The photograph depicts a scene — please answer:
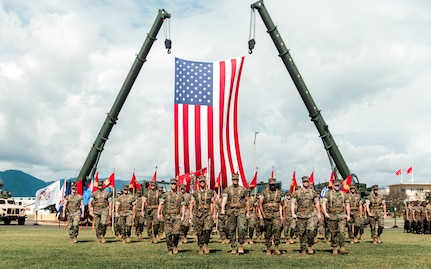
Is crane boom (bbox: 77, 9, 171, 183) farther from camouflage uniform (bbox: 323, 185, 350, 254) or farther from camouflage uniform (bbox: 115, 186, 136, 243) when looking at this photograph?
camouflage uniform (bbox: 323, 185, 350, 254)

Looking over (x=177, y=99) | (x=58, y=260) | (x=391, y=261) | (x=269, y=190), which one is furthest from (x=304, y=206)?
(x=177, y=99)

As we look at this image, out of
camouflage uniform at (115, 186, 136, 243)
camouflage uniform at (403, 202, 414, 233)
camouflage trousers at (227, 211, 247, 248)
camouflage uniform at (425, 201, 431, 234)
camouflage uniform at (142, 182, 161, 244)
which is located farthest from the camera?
camouflage uniform at (403, 202, 414, 233)

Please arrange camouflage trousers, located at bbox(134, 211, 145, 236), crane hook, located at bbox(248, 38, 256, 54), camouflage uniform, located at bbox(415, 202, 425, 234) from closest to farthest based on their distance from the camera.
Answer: camouflage trousers, located at bbox(134, 211, 145, 236) < camouflage uniform, located at bbox(415, 202, 425, 234) < crane hook, located at bbox(248, 38, 256, 54)

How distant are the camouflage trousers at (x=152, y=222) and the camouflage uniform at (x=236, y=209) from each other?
489 cm

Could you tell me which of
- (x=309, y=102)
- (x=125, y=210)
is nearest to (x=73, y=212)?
(x=125, y=210)

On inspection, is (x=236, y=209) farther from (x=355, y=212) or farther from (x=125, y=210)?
(x=355, y=212)

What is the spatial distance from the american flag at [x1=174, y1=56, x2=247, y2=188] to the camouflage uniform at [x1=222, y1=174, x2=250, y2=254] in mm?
10613

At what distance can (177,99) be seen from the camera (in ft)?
91.6

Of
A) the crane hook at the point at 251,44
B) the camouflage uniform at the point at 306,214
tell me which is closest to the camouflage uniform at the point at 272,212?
the camouflage uniform at the point at 306,214

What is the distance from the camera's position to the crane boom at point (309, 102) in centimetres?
3831

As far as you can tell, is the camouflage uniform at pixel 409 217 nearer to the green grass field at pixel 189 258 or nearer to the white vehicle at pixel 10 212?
the green grass field at pixel 189 258

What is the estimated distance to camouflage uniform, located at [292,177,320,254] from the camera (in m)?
15.0

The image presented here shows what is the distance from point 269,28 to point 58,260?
29.3 m

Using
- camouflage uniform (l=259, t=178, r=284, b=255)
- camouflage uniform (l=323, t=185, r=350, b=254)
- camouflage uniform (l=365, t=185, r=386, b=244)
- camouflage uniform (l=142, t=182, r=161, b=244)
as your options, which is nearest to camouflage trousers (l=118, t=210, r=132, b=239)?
camouflage uniform (l=142, t=182, r=161, b=244)
